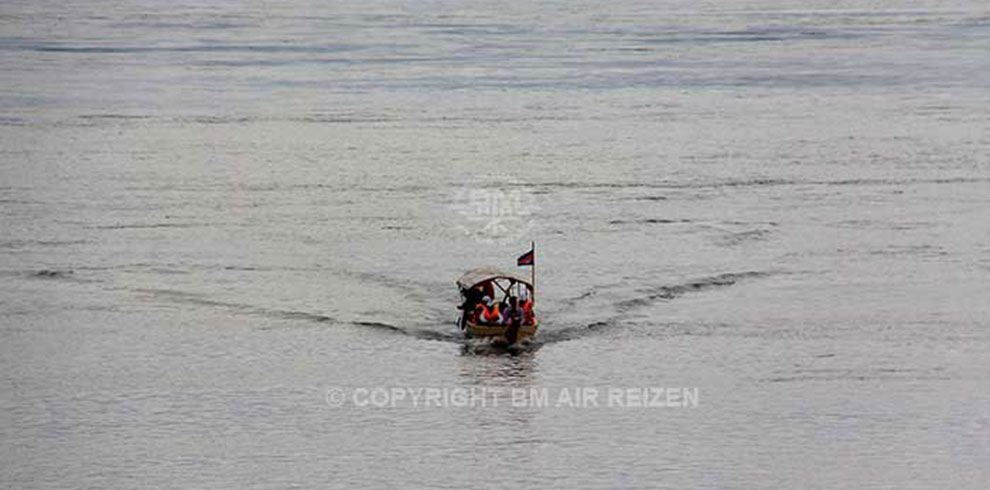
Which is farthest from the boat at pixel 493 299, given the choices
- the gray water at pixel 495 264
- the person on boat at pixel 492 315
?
the gray water at pixel 495 264

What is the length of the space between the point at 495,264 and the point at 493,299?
8.08m

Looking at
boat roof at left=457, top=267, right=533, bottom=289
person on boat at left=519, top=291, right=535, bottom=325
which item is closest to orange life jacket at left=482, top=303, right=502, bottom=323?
person on boat at left=519, top=291, right=535, bottom=325

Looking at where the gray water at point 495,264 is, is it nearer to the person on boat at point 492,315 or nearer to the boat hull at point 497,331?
the boat hull at point 497,331

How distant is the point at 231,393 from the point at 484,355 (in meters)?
7.23

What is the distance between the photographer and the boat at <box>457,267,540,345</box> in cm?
4716

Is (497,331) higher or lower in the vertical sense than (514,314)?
lower

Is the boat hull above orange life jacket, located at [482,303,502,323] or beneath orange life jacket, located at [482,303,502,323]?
beneath

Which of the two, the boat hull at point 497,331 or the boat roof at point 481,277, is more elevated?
the boat roof at point 481,277

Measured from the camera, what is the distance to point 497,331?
47188mm

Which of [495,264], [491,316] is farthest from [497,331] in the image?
[495,264]

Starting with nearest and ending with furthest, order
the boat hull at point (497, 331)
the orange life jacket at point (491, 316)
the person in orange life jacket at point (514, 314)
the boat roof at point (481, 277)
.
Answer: the person in orange life jacket at point (514, 314), the boat hull at point (497, 331), the orange life jacket at point (491, 316), the boat roof at point (481, 277)

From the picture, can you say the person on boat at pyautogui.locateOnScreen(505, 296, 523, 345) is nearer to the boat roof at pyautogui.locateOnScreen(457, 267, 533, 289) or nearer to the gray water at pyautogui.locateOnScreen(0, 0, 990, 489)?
the gray water at pyautogui.locateOnScreen(0, 0, 990, 489)

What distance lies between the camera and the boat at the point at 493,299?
47.2 m

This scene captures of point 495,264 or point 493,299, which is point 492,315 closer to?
point 493,299
